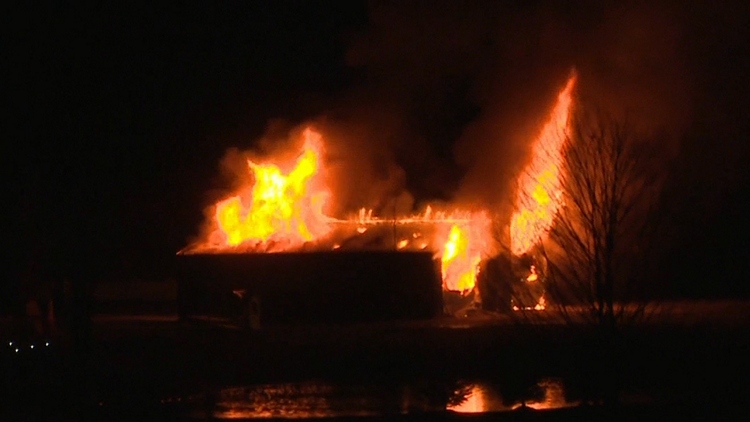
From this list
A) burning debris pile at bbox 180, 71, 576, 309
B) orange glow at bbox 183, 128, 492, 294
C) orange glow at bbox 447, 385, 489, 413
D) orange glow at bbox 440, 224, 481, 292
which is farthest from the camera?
orange glow at bbox 440, 224, 481, 292

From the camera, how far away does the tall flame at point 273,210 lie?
32.9 m

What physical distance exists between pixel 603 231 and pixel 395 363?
9.56 metres

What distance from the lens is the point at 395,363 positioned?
66.6 ft

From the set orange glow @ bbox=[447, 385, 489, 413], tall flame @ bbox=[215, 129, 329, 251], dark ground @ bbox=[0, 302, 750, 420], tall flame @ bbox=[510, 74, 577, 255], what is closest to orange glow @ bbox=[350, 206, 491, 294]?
tall flame @ bbox=[215, 129, 329, 251]

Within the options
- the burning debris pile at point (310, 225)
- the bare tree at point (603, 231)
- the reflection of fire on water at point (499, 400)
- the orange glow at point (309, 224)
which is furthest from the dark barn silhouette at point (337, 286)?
the bare tree at point (603, 231)

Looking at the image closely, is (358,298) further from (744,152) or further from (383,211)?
(744,152)

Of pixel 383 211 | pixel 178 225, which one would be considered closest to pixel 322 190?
pixel 383 211

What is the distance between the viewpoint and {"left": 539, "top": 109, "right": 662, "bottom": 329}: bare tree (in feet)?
37.5

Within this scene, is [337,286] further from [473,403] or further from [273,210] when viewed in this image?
[473,403]

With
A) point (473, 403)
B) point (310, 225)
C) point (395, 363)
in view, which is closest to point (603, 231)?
point (473, 403)

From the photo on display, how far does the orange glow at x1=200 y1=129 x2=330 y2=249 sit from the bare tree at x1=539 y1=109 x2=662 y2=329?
2053cm

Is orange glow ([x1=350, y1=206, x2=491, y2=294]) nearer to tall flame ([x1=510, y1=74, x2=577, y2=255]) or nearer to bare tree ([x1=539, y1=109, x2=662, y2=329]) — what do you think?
tall flame ([x1=510, y1=74, x2=577, y2=255])

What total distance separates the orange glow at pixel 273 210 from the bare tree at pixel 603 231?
20530 mm

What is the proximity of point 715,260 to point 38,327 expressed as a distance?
66.1 feet
